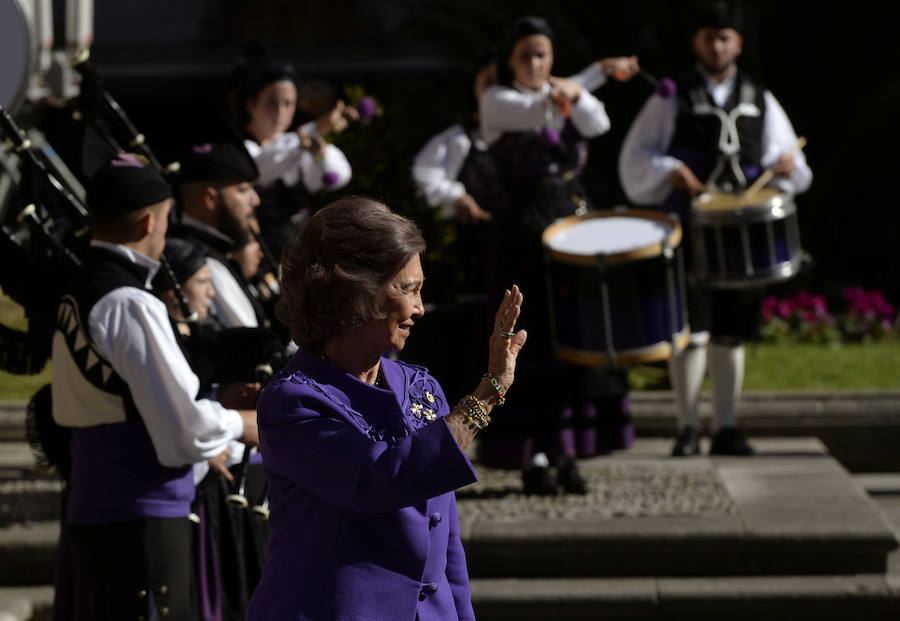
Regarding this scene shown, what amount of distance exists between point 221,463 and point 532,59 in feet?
10.5

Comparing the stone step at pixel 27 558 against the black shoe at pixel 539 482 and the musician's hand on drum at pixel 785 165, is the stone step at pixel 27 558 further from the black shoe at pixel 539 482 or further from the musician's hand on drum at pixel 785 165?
the musician's hand on drum at pixel 785 165

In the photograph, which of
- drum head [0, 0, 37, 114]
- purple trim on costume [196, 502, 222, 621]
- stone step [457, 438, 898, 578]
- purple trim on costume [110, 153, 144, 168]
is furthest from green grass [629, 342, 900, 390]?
drum head [0, 0, 37, 114]

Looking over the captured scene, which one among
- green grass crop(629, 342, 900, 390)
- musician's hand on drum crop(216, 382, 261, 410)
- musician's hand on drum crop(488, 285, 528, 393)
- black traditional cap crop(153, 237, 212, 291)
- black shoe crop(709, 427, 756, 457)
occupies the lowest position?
green grass crop(629, 342, 900, 390)

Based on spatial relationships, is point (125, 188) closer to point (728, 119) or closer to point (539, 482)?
point (539, 482)

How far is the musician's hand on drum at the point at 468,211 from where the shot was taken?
23.6 feet

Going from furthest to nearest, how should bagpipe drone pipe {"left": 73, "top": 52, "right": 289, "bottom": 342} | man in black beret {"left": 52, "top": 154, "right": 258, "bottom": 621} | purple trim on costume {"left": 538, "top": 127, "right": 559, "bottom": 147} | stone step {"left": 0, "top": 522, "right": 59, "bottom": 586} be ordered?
purple trim on costume {"left": 538, "top": 127, "right": 559, "bottom": 147} < stone step {"left": 0, "top": 522, "right": 59, "bottom": 586} < bagpipe drone pipe {"left": 73, "top": 52, "right": 289, "bottom": 342} < man in black beret {"left": 52, "top": 154, "right": 258, "bottom": 621}

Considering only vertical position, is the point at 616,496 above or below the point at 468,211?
below

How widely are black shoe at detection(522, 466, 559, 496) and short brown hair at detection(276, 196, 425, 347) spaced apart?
416 cm

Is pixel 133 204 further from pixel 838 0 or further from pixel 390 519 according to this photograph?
pixel 838 0

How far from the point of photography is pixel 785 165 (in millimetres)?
7398

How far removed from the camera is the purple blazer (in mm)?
2695

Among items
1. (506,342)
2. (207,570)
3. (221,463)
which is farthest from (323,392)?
(207,570)

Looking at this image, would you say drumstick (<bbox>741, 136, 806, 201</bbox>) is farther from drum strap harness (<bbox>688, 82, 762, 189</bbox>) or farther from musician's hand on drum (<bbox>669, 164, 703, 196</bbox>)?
musician's hand on drum (<bbox>669, 164, 703, 196</bbox>)

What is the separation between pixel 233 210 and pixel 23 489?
2.91 metres
